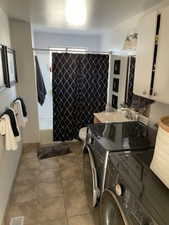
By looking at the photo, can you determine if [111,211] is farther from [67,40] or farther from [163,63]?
[67,40]

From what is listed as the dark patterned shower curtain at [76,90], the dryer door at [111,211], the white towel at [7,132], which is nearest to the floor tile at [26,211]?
the white towel at [7,132]

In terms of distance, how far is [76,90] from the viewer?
321cm

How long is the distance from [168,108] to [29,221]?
1.87 metres

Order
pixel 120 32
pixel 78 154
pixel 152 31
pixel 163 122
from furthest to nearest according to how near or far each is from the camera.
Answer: pixel 78 154 < pixel 120 32 < pixel 152 31 < pixel 163 122

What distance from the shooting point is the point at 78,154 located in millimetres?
3133

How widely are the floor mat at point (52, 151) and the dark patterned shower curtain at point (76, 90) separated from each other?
17 centimetres

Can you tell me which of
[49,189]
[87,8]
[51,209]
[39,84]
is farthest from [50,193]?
[87,8]

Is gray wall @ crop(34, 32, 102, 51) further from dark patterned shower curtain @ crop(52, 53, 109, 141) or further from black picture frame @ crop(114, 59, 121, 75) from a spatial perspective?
black picture frame @ crop(114, 59, 121, 75)

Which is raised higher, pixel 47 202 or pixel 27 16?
pixel 27 16

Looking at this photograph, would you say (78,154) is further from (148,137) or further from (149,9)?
(149,9)

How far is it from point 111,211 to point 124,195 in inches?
10.4

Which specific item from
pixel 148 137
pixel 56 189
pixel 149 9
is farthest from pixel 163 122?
pixel 56 189

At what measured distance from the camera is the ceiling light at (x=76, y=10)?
1825 millimetres

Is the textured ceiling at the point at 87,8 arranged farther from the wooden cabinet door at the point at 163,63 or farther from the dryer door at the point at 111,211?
the dryer door at the point at 111,211
